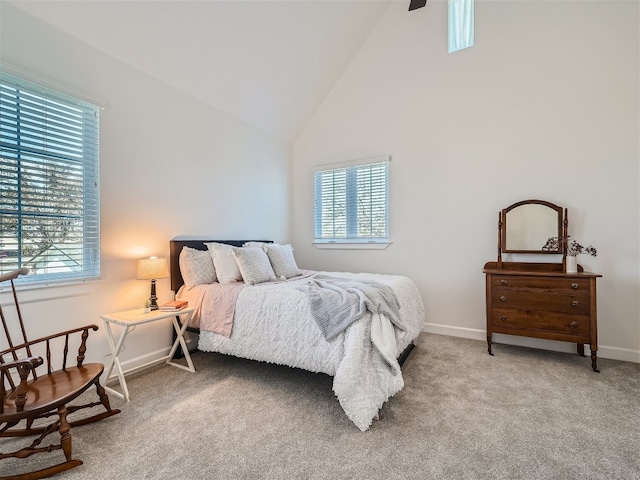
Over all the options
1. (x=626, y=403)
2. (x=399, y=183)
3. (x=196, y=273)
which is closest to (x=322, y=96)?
(x=399, y=183)

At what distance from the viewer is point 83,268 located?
7.61 feet

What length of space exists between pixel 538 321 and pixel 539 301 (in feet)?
0.61

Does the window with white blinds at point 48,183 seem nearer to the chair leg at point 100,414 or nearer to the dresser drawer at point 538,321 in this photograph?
the chair leg at point 100,414

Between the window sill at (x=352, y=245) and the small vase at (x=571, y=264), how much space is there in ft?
→ 5.84

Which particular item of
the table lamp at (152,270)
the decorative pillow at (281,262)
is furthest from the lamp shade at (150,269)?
the decorative pillow at (281,262)

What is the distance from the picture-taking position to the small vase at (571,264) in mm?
2803

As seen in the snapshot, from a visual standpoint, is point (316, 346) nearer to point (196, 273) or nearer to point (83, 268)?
point (196, 273)

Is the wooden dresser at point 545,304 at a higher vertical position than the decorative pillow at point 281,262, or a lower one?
lower

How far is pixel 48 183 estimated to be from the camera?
2.16 metres

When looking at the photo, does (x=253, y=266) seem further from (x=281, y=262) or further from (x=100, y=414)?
(x=100, y=414)

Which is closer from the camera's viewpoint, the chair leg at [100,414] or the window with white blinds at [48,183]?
the chair leg at [100,414]

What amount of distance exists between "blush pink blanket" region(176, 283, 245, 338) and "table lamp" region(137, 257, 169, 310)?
0.32 metres

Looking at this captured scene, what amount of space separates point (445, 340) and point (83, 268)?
351cm

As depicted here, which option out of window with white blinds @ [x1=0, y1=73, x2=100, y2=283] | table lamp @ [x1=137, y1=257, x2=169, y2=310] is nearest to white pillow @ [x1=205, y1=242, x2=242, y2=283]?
table lamp @ [x1=137, y1=257, x2=169, y2=310]
